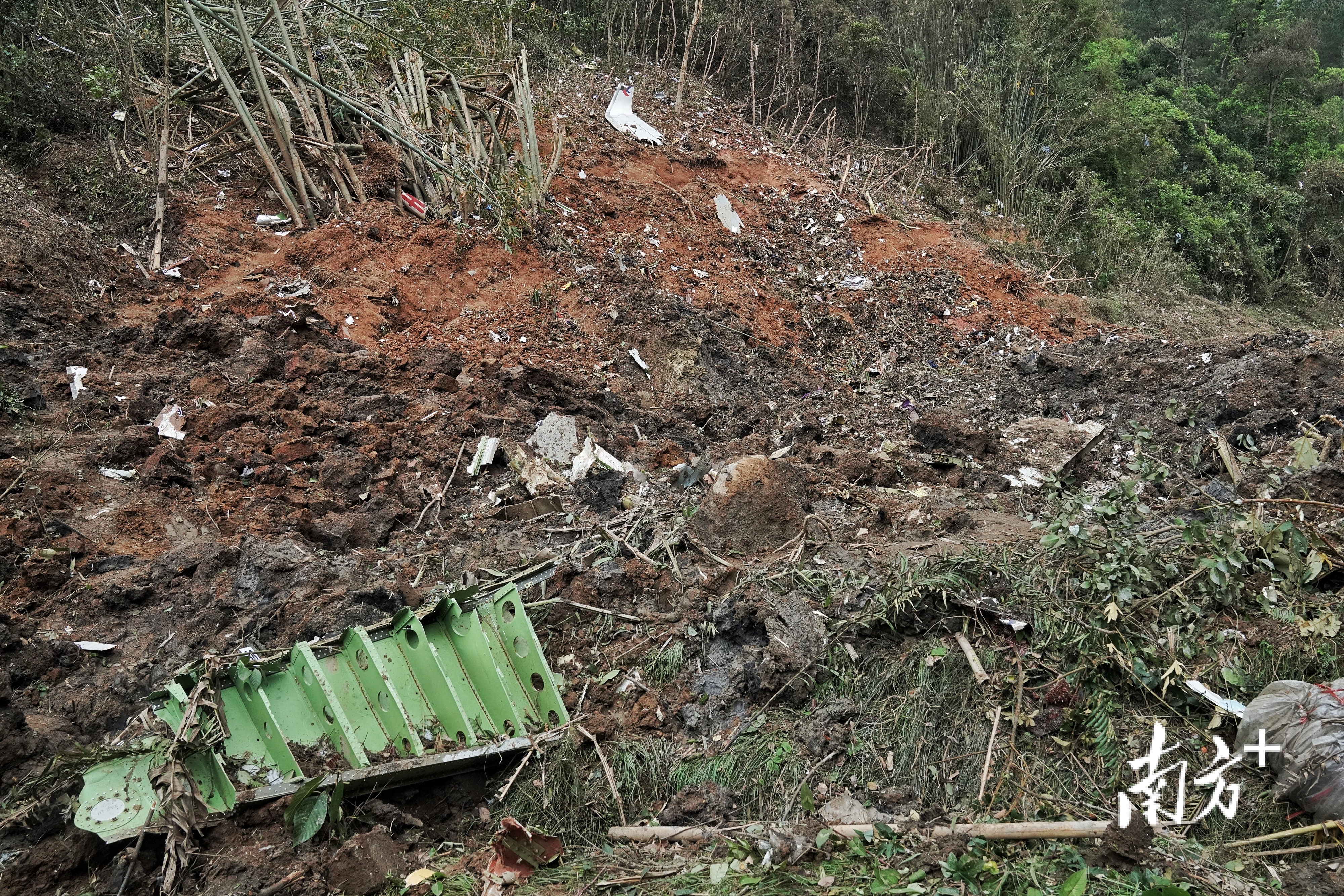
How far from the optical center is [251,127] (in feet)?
19.6

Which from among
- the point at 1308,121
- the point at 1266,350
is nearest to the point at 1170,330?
the point at 1266,350

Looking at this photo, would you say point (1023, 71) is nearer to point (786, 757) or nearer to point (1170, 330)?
point (1170, 330)

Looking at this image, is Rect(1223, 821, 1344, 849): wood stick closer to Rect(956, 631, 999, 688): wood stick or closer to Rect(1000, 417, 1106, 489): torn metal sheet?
Rect(956, 631, 999, 688): wood stick

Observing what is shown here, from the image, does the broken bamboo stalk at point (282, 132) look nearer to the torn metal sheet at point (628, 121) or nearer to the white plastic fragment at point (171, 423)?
the white plastic fragment at point (171, 423)

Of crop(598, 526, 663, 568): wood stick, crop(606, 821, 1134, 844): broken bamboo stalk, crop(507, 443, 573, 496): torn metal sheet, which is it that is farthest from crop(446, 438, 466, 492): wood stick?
crop(606, 821, 1134, 844): broken bamboo stalk

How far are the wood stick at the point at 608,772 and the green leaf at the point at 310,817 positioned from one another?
0.78 m

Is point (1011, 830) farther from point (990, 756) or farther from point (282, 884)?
point (282, 884)

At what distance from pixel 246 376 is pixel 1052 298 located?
7440 millimetres

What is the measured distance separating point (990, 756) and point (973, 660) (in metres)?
0.31

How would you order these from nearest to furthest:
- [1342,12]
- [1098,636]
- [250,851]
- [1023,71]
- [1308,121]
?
[250,851] < [1098,636] < [1023,71] < [1308,121] < [1342,12]

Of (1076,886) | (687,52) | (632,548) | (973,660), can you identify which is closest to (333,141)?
(632,548)

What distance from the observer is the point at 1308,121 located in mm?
17047

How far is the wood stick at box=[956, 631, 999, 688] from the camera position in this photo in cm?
266

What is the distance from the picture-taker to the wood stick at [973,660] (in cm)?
266
